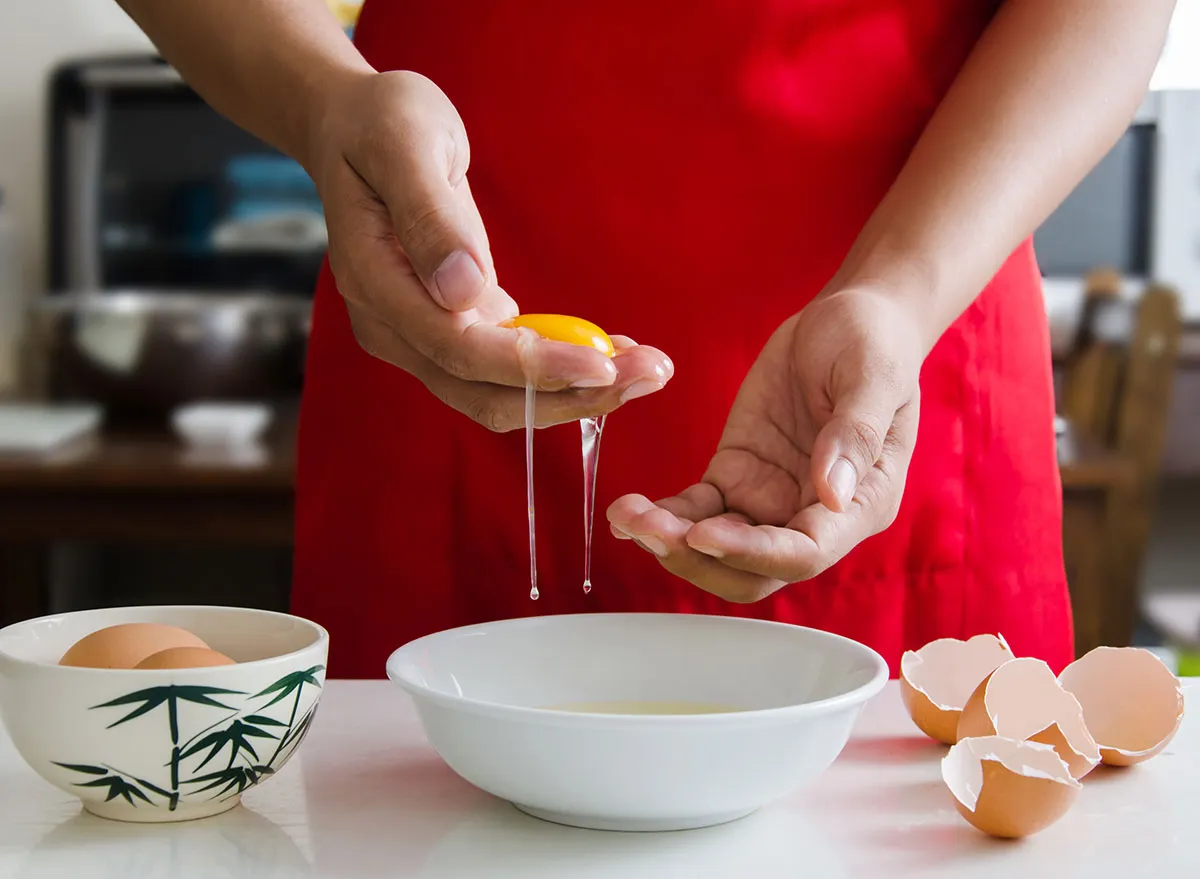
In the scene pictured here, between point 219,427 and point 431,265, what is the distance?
86.7 inches

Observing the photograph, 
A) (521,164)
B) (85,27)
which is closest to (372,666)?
(521,164)

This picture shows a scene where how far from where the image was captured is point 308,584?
1134 mm

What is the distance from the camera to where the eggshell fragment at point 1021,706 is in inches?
26.6

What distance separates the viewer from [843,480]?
761 millimetres

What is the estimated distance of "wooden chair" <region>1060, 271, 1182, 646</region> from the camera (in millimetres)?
2910

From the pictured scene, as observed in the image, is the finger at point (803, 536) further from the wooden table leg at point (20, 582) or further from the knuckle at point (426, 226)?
the wooden table leg at point (20, 582)

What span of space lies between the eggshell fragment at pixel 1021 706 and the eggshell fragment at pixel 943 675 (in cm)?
5

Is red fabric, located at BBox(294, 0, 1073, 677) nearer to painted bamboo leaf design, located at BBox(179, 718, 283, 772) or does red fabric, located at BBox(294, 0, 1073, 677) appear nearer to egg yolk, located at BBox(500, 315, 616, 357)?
egg yolk, located at BBox(500, 315, 616, 357)

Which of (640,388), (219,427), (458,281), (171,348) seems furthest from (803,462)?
(171,348)

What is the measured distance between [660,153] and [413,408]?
28cm

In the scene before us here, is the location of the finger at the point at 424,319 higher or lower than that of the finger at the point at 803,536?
higher

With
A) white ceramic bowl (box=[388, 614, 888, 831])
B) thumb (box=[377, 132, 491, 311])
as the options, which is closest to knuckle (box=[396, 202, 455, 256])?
thumb (box=[377, 132, 491, 311])

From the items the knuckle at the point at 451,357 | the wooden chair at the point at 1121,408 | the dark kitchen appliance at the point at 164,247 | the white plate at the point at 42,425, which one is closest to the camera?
the knuckle at the point at 451,357

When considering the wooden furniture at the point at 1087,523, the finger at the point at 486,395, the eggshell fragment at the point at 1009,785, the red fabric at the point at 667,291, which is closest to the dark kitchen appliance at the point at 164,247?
the wooden furniture at the point at 1087,523
